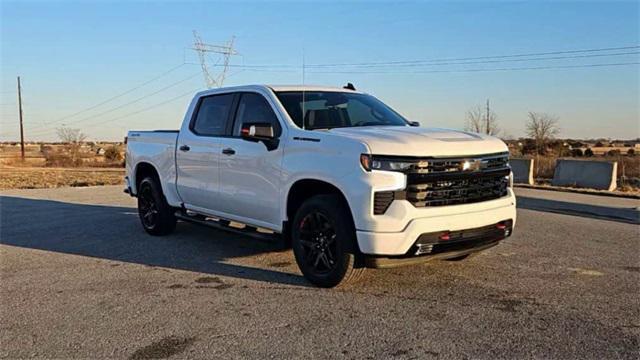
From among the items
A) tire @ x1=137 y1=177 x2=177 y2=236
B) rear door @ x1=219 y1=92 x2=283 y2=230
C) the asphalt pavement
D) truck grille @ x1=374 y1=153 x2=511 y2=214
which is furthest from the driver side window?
tire @ x1=137 y1=177 x2=177 y2=236

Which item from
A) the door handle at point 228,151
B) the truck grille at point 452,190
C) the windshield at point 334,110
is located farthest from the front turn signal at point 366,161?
the door handle at point 228,151

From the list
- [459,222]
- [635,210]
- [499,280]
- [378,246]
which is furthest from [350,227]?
[635,210]

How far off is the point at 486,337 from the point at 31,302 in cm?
398

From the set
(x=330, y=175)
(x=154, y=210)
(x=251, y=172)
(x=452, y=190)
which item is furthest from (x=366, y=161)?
(x=154, y=210)

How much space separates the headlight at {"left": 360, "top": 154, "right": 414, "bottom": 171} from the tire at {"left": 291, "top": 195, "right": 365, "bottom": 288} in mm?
515

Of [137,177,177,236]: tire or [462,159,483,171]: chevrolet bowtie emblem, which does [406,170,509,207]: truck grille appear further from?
[137,177,177,236]: tire

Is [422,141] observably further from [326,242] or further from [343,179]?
[326,242]

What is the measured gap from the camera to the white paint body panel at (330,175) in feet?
15.8

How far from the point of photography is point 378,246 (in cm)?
483

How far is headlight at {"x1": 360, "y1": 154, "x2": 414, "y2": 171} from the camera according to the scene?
4.84m

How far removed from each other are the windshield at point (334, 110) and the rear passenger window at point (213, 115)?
0.96 m

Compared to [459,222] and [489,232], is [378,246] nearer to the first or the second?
Result: [459,222]

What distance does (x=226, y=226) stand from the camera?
6.84m

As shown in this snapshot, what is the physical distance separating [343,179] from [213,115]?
9.27 ft
